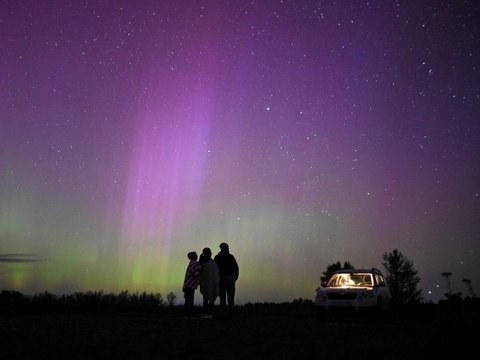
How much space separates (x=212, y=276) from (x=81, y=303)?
5730mm

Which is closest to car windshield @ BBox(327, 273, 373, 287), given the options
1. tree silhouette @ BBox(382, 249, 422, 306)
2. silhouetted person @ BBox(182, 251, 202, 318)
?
silhouetted person @ BBox(182, 251, 202, 318)

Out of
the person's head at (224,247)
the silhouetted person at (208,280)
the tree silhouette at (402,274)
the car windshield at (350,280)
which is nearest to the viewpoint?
the silhouetted person at (208,280)

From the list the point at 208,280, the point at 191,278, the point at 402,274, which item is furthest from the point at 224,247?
the point at 402,274

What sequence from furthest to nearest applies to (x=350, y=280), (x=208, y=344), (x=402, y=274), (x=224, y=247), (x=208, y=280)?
(x=402, y=274) → (x=350, y=280) → (x=224, y=247) → (x=208, y=280) → (x=208, y=344)

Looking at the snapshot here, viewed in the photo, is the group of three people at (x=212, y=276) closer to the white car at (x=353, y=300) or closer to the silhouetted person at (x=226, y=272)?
the silhouetted person at (x=226, y=272)

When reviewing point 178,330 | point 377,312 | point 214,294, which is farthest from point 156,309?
point 178,330

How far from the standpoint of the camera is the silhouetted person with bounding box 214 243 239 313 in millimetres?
17875

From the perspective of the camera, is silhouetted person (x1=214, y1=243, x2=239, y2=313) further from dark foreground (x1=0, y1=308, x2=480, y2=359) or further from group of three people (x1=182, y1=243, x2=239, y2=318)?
dark foreground (x1=0, y1=308, x2=480, y2=359)

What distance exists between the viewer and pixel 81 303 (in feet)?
66.4

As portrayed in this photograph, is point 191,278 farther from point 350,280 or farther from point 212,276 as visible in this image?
point 350,280

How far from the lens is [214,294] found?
17.6 m

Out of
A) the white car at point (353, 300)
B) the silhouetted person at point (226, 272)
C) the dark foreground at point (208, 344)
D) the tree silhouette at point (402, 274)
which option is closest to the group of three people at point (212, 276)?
the silhouetted person at point (226, 272)

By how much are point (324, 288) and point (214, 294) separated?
3.48m

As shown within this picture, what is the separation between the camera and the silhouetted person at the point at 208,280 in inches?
692
